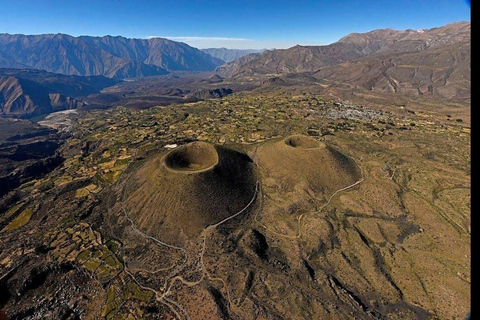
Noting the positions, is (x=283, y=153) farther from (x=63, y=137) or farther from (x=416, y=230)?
(x=63, y=137)

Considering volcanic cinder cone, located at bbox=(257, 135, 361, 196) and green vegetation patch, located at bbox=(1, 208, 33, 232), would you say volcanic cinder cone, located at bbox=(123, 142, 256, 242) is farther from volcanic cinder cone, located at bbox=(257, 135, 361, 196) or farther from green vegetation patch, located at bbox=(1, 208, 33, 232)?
green vegetation patch, located at bbox=(1, 208, 33, 232)

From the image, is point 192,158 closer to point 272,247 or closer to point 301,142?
point 272,247

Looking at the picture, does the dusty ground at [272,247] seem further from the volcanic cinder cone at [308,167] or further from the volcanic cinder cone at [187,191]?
the volcanic cinder cone at [187,191]

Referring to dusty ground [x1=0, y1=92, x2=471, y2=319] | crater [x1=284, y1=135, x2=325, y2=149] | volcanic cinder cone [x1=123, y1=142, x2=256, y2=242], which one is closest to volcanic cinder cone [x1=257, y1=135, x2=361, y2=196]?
crater [x1=284, y1=135, x2=325, y2=149]

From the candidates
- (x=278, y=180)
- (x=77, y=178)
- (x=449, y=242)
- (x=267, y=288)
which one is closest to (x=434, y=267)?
(x=449, y=242)

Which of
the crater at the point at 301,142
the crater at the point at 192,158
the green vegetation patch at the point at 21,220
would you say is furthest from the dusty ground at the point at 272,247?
the crater at the point at 192,158
